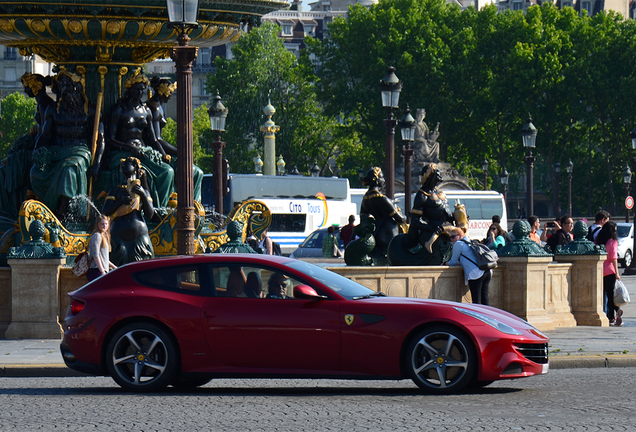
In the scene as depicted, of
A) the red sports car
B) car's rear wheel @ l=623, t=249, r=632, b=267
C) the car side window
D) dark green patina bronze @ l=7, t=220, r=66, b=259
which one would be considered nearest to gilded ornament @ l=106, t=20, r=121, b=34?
dark green patina bronze @ l=7, t=220, r=66, b=259

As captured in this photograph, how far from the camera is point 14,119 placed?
101 meters

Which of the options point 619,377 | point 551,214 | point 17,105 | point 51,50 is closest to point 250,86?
point 17,105

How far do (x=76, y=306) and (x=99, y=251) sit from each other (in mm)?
3820

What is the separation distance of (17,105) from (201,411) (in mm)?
95749

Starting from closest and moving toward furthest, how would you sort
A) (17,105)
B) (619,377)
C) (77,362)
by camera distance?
(77,362)
(619,377)
(17,105)

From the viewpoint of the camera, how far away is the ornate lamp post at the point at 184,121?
1298 centimetres

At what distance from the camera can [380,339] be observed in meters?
9.77

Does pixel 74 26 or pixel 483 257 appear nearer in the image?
pixel 483 257

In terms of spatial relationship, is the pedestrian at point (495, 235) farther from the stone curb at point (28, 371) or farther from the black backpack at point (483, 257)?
the stone curb at point (28, 371)

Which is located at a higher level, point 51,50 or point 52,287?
point 51,50

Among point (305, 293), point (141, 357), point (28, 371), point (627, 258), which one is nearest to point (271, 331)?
point (305, 293)

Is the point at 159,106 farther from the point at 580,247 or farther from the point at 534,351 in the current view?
the point at 534,351

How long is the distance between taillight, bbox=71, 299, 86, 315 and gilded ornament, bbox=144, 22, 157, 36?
333 inches

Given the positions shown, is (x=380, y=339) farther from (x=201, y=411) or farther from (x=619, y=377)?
(x=619, y=377)
